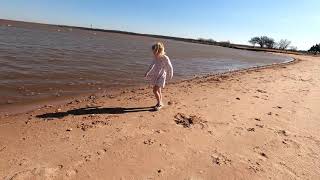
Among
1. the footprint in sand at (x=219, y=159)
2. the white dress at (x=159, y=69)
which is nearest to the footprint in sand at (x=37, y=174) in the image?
the footprint in sand at (x=219, y=159)

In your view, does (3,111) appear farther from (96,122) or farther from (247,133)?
(247,133)

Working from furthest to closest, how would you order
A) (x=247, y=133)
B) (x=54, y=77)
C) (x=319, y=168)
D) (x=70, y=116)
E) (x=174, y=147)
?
1. (x=54, y=77)
2. (x=70, y=116)
3. (x=247, y=133)
4. (x=174, y=147)
5. (x=319, y=168)

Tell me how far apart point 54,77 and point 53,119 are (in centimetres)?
599

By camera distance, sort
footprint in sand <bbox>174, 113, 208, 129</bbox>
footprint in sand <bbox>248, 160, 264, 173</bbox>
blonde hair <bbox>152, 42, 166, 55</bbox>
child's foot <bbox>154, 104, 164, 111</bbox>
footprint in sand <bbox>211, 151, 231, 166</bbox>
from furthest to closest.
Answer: child's foot <bbox>154, 104, 164, 111</bbox>, blonde hair <bbox>152, 42, 166, 55</bbox>, footprint in sand <bbox>174, 113, 208, 129</bbox>, footprint in sand <bbox>211, 151, 231, 166</bbox>, footprint in sand <bbox>248, 160, 264, 173</bbox>

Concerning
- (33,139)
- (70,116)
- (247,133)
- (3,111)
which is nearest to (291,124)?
(247,133)

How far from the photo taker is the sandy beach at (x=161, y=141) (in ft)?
14.6

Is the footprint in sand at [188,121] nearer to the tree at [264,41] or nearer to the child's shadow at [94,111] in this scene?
the child's shadow at [94,111]

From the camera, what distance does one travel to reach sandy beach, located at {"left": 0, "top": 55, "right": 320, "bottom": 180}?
4438 millimetres

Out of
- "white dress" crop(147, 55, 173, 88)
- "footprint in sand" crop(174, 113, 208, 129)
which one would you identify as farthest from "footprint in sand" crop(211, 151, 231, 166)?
"white dress" crop(147, 55, 173, 88)

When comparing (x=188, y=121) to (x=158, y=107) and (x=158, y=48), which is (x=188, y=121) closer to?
(x=158, y=107)

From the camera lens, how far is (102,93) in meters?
10.4

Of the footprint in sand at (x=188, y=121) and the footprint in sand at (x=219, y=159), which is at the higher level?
the footprint in sand at (x=188, y=121)

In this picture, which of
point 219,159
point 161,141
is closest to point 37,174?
point 161,141

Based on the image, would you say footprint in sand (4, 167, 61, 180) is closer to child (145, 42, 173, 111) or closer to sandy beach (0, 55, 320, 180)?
sandy beach (0, 55, 320, 180)
